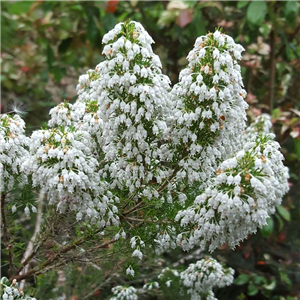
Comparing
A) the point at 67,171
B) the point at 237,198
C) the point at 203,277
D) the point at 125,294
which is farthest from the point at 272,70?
the point at 67,171

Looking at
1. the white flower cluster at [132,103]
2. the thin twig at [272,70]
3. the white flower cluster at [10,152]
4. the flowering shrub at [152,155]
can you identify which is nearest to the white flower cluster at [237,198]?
the flowering shrub at [152,155]

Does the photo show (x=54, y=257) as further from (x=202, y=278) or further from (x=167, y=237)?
(x=202, y=278)

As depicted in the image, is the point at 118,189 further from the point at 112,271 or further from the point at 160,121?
the point at 112,271

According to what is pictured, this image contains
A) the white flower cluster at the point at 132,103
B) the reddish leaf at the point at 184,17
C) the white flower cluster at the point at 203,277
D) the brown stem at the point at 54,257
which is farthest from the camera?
the reddish leaf at the point at 184,17

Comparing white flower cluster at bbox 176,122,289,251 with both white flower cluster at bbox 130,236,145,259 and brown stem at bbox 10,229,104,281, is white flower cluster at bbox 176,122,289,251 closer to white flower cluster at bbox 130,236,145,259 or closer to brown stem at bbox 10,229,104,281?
white flower cluster at bbox 130,236,145,259

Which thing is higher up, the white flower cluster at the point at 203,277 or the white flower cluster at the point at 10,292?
the white flower cluster at the point at 203,277

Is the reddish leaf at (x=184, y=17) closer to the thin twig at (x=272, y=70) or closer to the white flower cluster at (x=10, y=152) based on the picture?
the thin twig at (x=272, y=70)

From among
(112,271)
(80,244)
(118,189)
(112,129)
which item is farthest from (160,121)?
(112,271)

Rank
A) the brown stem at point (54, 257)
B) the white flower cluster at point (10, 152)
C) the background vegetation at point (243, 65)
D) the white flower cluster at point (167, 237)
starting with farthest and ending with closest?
1. the background vegetation at point (243, 65)
2. the brown stem at point (54, 257)
3. the white flower cluster at point (167, 237)
4. the white flower cluster at point (10, 152)

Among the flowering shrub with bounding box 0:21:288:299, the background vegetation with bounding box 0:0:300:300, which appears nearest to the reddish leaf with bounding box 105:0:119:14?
the background vegetation with bounding box 0:0:300:300
